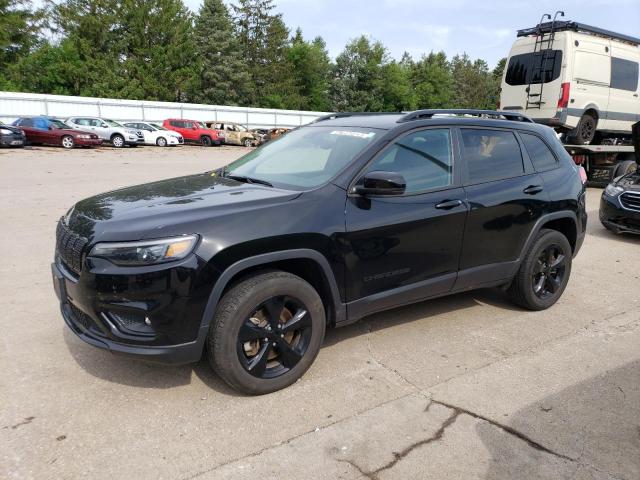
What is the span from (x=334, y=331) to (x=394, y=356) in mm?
609

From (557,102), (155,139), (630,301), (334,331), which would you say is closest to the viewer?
(334,331)

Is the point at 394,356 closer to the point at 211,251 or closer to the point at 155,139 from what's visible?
the point at 211,251

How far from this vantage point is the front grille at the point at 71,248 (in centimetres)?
306

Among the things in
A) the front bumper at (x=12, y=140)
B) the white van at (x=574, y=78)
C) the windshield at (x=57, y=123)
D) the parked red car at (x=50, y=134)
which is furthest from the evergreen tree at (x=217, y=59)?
the white van at (x=574, y=78)

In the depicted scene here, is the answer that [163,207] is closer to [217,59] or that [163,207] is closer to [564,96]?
[564,96]

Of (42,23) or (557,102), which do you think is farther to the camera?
(42,23)

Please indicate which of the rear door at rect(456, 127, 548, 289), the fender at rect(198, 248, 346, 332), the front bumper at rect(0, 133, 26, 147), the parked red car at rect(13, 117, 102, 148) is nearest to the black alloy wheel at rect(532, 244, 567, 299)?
the rear door at rect(456, 127, 548, 289)

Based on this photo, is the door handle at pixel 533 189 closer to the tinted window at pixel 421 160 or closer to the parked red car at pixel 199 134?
the tinted window at pixel 421 160

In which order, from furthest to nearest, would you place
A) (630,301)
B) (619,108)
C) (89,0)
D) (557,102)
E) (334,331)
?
(89,0) → (619,108) → (557,102) → (630,301) → (334,331)

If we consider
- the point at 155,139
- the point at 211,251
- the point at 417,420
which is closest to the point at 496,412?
the point at 417,420

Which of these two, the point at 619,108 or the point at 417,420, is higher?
the point at 619,108

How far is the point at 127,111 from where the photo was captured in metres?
37.9

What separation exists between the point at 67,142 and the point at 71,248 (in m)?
24.9

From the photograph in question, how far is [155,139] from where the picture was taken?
30.8 metres
